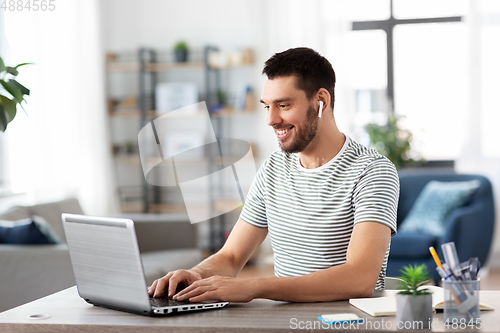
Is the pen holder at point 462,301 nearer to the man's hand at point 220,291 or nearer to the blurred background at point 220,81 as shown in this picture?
the man's hand at point 220,291

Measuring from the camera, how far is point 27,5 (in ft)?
14.5

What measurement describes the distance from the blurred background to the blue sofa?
1.19 ft

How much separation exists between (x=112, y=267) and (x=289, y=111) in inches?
23.8

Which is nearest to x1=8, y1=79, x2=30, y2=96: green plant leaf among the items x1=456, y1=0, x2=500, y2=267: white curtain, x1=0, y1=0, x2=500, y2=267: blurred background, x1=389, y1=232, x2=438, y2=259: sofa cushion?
x1=389, y1=232, x2=438, y2=259: sofa cushion

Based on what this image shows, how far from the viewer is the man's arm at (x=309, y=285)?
128 centimetres

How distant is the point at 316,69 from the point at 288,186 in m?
0.31

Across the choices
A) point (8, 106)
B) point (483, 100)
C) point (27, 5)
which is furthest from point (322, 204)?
point (483, 100)

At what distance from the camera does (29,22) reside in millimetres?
4504

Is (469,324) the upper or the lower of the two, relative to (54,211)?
upper

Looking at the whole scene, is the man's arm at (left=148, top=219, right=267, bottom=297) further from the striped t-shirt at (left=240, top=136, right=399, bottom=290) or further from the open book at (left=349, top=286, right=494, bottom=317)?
the open book at (left=349, top=286, right=494, bottom=317)

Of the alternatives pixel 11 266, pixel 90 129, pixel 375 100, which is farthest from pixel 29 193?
pixel 375 100

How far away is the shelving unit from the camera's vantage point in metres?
5.30

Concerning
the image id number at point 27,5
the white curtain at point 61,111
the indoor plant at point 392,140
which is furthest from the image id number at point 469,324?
the white curtain at point 61,111

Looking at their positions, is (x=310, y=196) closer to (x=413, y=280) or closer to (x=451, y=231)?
(x=413, y=280)
